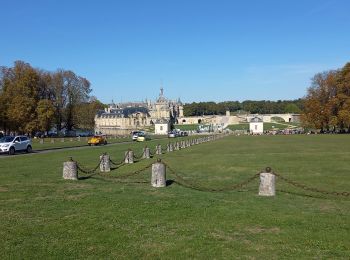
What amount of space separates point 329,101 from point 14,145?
68117 mm

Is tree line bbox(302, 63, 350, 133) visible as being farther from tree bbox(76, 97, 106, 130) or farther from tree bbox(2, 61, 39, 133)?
tree bbox(2, 61, 39, 133)

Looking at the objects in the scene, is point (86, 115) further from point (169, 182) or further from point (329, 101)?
point (169, 182)

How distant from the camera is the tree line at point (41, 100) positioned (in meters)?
73.4

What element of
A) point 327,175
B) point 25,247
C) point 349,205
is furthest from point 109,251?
point 327,175

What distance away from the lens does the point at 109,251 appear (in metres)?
8.63

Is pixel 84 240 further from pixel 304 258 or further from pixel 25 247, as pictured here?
pixel 304 258

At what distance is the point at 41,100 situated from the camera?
256ft

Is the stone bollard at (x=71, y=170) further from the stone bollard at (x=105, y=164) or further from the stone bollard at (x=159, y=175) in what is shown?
the stone bollard at (x=105, y=164)

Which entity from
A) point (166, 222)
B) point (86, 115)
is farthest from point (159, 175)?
point (86, 115)

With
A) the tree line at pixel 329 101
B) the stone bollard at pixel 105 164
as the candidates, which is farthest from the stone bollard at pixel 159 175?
the tree line at pixel 329 101

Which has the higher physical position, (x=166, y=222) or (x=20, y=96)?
(x=20, y=96)

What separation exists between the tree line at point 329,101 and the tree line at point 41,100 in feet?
153

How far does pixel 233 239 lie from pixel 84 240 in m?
3.06

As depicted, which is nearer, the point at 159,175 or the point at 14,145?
the point at 159,175
